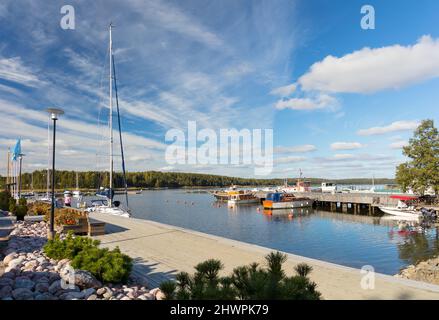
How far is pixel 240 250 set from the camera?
1162 centimetres

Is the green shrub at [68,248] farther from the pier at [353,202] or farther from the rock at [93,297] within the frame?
the pier at [353,202]

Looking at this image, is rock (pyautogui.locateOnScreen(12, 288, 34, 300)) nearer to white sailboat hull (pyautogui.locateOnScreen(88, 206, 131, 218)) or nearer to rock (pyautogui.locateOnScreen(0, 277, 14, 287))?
rock (pyautogui.locateOnScreen(0, 277, 14, 287))

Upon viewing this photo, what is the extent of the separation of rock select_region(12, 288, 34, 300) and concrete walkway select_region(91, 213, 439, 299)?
9.03 feet

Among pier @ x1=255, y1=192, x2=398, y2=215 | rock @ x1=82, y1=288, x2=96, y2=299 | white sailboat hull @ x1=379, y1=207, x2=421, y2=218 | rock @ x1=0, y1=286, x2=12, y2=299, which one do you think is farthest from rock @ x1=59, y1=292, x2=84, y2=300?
pier @ x1=255, y1=192, x2=398, y2=215

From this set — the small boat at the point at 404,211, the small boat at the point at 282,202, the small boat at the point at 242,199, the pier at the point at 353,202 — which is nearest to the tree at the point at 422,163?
the small boat at the point at 404,211

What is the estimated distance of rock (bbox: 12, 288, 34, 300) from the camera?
6.20 metres

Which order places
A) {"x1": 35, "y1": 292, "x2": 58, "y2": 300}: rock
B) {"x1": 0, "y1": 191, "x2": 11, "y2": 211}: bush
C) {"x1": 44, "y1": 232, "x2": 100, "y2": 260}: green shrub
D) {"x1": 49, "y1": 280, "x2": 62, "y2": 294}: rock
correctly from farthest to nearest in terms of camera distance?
{"x1": 0, "y1": 191, "x2": 11, "y2": 211}: bush
{"x1": 44, "y1": 232, "x2": 100, "y2": 260}: green shrub
{"x1": 49, "y1": 280, "x2": 62, "y2": 294}: rock
{"x1": 35, "y1": 292, "x2": 58, "y2": 300}: rock

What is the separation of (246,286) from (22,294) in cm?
509

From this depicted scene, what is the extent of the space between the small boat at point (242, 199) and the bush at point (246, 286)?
66.2 metres

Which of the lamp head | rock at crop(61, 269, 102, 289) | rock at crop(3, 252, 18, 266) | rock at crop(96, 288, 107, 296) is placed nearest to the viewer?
rock at crop(96, 288, 107, 296)

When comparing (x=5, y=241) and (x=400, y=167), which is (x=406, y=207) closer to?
(x=400, y=167)
